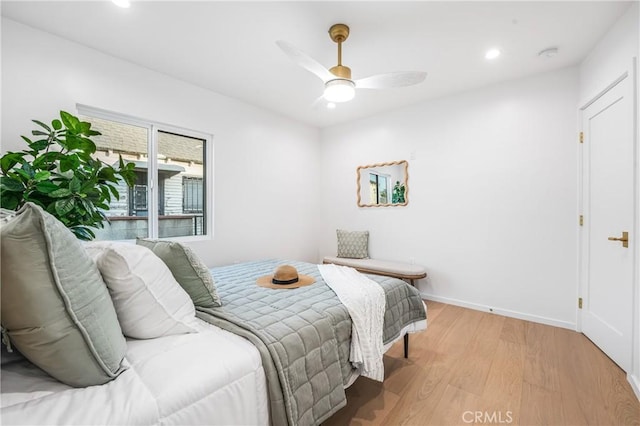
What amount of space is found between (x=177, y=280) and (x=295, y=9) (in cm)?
207

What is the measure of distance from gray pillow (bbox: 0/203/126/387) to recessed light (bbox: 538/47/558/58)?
3.73 metres

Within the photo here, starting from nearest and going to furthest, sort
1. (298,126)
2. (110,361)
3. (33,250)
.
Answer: (33,250) → (110,361) → (298,126)

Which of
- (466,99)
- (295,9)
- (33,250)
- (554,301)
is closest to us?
(33,250)

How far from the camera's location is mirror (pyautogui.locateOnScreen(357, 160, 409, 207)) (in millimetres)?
4023

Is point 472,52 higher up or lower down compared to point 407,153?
higher up

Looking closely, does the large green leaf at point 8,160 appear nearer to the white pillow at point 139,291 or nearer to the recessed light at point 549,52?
the white pillow at point 139,291

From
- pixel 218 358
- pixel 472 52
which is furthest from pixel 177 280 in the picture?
pixel 472 52

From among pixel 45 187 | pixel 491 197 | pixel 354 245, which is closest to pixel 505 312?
pixel 491 197

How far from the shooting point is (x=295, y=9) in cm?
208

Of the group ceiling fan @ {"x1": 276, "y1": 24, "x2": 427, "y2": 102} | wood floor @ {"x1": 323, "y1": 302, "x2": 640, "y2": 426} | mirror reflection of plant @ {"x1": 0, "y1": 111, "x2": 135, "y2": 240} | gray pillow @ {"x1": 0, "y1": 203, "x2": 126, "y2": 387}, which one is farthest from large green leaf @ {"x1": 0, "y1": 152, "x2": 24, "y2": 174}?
wood floor @ {"x1": 323, "y1": 302, "x2": 640, "y2": 426}

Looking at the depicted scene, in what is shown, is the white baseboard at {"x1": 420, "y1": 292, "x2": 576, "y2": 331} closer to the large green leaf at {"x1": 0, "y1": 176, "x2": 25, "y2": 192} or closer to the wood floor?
the wood floor

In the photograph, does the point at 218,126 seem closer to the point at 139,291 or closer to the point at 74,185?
the point at 74,185

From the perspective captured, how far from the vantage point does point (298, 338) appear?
130cm

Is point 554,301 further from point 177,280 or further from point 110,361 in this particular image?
point 110,361
